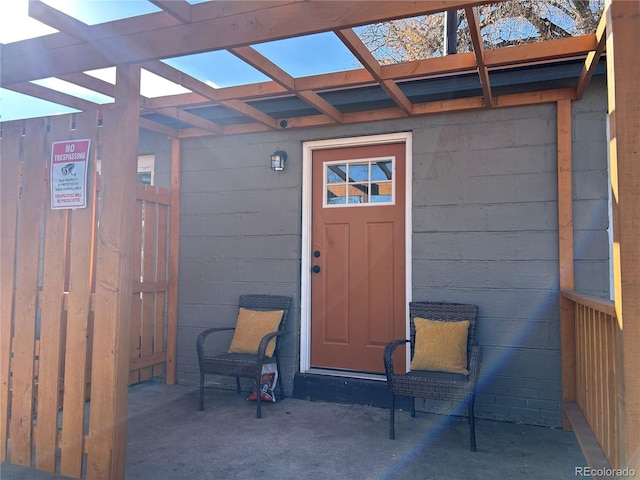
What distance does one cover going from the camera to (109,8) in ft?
7.98

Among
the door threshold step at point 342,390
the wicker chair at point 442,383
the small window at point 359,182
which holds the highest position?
the small window at point 359,182

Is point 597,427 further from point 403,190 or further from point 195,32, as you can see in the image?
point 195,32

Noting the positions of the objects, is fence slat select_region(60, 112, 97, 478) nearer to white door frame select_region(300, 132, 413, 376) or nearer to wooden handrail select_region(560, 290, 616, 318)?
white door frame select_region(300, 132, 413, 376)

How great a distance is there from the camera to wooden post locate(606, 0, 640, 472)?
1599 mm

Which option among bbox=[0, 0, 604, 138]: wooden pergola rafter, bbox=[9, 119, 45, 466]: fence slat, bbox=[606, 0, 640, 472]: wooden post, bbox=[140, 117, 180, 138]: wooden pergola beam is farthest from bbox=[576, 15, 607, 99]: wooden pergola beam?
bbox=[140, 117, 180, 138]: wooden pergola beam

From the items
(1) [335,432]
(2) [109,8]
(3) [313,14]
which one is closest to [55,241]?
(2) [109,8]

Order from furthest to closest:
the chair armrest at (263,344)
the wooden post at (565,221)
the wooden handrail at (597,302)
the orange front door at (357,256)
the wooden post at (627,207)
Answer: the orange front door at (357,256) < the chair armrest at (263,344) < the wooden post at (565,221) < the wooden handrail at (597,302) < the wooden post at (627,207)

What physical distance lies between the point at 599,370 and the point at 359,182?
92.9 inches

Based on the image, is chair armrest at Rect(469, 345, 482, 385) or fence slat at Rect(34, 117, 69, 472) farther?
chair armrest at Rect(469, 345, 482, 385)

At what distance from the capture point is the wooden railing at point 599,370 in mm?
1856

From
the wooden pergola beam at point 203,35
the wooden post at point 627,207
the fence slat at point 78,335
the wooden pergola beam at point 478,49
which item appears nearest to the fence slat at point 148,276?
the wooden pergola beam at point 203,35

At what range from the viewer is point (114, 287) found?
228 centimetres

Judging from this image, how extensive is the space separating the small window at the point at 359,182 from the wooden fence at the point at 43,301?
207 cm

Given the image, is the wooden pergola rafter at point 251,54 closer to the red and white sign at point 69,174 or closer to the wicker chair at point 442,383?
the red and white sign at point 69,174
